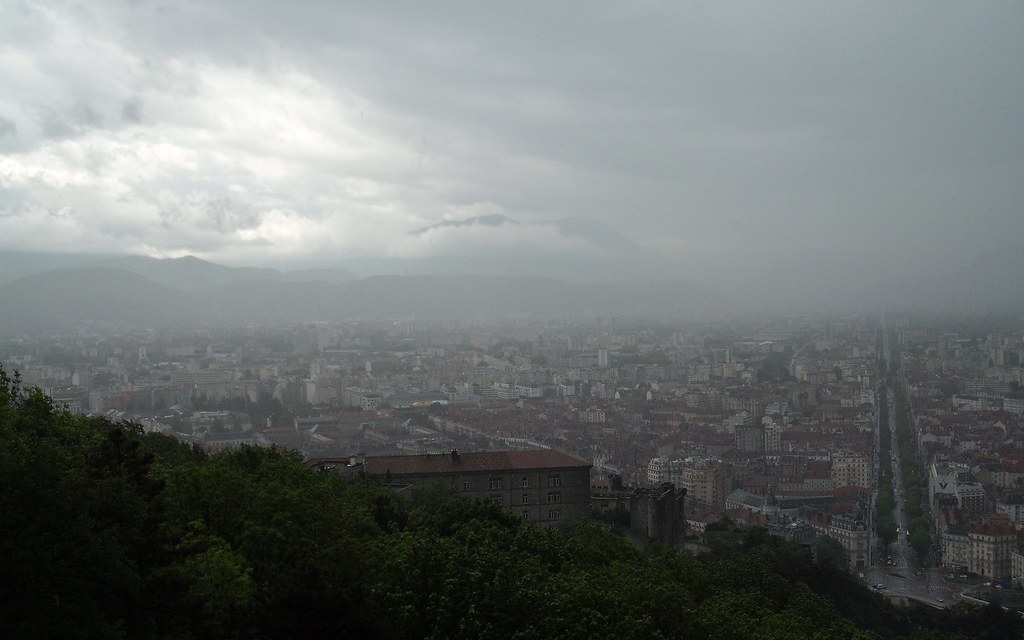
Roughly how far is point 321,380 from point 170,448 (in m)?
31.1

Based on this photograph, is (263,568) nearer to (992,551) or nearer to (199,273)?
(992,551)

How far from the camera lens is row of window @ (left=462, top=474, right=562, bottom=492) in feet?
46.7

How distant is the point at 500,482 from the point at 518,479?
0.91 feet

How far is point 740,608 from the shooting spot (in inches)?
309

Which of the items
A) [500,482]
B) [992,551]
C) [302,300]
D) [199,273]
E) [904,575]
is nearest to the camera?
[500,482]

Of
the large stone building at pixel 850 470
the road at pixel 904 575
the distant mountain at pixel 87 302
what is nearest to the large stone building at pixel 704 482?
the large stone building at pixel 850 470

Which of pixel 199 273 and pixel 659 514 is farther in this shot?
pixel 199 273

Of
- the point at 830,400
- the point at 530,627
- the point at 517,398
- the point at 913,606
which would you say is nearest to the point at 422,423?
the point at 517,398

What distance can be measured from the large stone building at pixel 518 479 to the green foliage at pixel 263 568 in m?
5.88

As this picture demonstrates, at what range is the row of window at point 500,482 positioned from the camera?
14.2 metres

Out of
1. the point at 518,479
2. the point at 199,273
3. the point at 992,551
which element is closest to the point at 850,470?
the point at 992,551

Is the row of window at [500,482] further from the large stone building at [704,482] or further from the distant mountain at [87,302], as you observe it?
the distant mountain at [87,302]

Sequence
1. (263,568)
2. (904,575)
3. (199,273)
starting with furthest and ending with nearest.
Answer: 1. (199,273)
2. (904,575)
3. (263,568)

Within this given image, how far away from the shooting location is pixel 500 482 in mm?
14328
